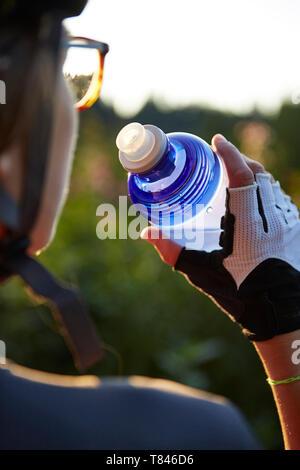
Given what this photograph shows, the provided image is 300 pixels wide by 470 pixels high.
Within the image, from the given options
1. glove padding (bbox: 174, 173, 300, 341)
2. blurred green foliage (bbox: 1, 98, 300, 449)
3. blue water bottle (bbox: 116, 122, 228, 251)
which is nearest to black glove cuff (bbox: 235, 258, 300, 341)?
glove padding (bbox: 174, 173, 300, 341)

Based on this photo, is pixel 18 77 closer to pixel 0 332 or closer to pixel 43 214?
pixel 43 214

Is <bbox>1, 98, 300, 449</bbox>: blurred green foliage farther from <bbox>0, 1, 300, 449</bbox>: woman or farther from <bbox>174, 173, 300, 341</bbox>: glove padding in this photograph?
<bbox>0, 1, 300, 449</bbox>: woman

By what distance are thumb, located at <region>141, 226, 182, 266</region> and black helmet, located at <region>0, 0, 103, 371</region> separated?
2.69 feet

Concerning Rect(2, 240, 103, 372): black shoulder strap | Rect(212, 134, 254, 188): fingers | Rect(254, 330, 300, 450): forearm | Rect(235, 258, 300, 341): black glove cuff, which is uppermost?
Rect(212, 134, 254, 188): fingers

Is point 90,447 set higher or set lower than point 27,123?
lower

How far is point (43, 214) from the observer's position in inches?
46.2

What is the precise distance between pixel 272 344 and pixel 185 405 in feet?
2.18

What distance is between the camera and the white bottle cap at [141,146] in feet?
5.52

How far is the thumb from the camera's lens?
1.83 meters

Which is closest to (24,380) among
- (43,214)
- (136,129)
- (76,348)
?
(76,348)

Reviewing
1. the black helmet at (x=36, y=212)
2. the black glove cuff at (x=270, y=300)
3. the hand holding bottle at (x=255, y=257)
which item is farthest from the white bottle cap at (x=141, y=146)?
the black helmet at (x=36, y=212)

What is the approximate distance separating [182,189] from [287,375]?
0.70 meters

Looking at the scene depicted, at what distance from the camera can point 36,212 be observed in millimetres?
1001

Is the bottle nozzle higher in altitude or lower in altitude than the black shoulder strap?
higher
